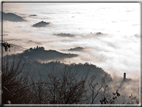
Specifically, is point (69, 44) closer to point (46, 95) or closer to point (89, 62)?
point (89, 62)

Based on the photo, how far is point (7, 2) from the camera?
6.69m

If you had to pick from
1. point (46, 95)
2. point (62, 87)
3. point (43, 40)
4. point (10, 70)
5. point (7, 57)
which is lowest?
point (46, 95)

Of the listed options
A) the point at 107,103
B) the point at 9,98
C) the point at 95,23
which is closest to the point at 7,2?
the point at 9,98

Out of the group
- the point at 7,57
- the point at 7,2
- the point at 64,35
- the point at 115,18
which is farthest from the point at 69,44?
the point at 7,2

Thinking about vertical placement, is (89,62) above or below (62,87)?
above

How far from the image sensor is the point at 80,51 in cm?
1176

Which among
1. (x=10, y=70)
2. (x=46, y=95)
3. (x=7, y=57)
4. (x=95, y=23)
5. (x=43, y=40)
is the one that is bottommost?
(x=46, y=95)

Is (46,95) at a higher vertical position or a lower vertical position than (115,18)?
lower

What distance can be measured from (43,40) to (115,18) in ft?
15.8

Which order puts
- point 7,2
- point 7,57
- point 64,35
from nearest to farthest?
point 7,2
point 7,57
point 64,35

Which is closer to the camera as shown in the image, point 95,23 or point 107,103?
point 107,103

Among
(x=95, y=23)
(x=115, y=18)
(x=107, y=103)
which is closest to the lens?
(x=107, y=103)

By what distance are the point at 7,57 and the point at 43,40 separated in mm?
4141

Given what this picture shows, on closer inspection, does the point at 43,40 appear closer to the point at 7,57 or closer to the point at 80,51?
the point at 80,51
